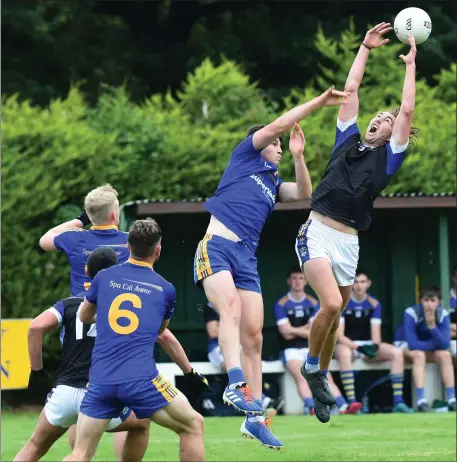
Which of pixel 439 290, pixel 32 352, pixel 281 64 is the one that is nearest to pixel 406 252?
pixel 439 290

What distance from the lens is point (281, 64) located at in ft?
103

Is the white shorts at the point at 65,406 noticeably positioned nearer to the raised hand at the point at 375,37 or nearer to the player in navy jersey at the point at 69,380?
the player in navy jersey at the point at 69,380

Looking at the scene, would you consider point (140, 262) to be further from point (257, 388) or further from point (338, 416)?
point (338, 416)

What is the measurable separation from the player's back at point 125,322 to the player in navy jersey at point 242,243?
4.21 ft

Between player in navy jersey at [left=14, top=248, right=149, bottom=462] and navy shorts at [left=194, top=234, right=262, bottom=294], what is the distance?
910 mm

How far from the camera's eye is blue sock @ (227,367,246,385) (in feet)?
30.7

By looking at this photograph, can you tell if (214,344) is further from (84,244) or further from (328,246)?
(328,246)

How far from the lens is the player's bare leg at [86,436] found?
8172 millimetres

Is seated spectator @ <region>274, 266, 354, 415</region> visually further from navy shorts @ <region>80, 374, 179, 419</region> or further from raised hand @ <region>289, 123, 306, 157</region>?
navy shorts @ <region>80, 374, 179, 419</region>

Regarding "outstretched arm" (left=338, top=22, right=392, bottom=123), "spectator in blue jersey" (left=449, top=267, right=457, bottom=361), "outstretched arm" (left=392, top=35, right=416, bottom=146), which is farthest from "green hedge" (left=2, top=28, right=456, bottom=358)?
"outstretched arm" (left=392, top=35, right=416, bottom=146)

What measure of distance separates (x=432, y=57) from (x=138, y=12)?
772 cm

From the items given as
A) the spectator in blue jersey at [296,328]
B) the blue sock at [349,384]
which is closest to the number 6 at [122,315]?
the spectator in blue jersey at [296,328]

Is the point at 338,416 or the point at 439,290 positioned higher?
the point at 439,290

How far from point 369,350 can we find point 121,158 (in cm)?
473
